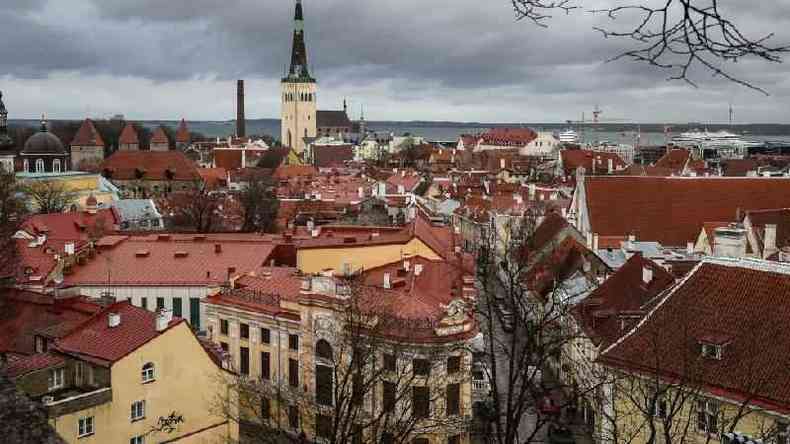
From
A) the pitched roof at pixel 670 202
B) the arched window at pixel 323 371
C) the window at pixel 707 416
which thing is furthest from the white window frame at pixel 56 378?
the pitched roof at pixel 670 202

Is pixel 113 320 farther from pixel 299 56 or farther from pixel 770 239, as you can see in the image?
pixel 299 56

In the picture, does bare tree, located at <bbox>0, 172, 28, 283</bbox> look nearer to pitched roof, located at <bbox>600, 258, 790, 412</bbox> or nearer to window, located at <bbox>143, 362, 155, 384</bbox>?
window, located at <bbox>143, 362, 155, 384</bbox>

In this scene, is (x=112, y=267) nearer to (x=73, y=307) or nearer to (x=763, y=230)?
(x=73, y=307)

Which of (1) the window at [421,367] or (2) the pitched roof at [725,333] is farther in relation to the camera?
(1) the window at [421,367]

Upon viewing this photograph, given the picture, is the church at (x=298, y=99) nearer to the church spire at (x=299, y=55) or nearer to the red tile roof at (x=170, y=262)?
the church spire at (x=299, y=55)

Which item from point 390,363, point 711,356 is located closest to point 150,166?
point 390,363

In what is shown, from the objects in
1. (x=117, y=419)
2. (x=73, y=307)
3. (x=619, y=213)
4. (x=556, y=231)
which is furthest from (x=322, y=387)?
(x=619, y=213)

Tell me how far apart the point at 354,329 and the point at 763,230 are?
1969 centimetres

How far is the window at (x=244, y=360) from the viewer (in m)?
24.7

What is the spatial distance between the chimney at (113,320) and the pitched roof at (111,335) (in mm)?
63

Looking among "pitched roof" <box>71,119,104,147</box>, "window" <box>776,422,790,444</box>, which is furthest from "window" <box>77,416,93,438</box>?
"pitched roof" <box>71,119,104,147</box>

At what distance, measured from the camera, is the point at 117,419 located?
18.2m

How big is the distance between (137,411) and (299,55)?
10984 centimetres

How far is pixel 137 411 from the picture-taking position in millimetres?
18734
